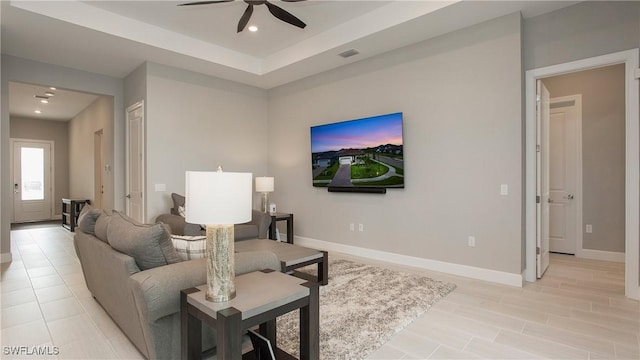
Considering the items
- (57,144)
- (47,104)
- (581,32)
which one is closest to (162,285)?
(581,32)

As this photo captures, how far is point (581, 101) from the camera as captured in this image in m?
4.80

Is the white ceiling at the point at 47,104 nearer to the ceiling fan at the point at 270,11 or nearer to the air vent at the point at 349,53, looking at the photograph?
the ceiling fan at the point at 270,11

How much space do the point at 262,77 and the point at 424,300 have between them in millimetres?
4314

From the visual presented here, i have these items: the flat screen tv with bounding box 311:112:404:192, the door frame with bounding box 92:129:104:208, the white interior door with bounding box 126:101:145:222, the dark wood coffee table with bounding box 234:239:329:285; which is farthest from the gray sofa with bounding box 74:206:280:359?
the door frame with bounding box 92:129:104:208

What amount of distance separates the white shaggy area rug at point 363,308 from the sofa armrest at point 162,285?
2.68ft

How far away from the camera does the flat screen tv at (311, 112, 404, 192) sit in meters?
4.46

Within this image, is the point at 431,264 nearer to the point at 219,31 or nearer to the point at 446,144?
the point at 446,144

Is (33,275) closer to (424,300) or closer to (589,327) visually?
→ (424,300)

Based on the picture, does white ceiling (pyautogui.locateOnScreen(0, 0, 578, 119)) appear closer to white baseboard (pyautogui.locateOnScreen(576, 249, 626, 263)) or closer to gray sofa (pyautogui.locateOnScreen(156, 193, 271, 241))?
gray sofa (pyautogui.locateOnScreen(156, 193, 271, 241))

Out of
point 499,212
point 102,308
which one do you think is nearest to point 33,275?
point 102,308

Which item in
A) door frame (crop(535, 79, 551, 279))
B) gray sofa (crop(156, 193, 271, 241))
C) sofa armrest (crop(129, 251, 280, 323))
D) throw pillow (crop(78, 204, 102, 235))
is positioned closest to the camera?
sofa armrest (crop(129, 251, 280, 323))

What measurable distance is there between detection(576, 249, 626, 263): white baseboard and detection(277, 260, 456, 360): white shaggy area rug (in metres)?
2.71

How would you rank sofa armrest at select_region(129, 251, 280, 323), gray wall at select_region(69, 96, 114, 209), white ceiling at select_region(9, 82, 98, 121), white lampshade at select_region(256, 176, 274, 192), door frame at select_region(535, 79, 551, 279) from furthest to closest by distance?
white ceiling at select_region(9, 82, 98, 121)
gray wall at select_region(69, 96, 114, 209)
white lampshade at select_region(256, 176, 274, 192)
door frame at select_region(535, 79, 551, 279)
sofa armrest at select_region(129, 251, 280, 323)

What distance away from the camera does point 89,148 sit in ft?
25.9
